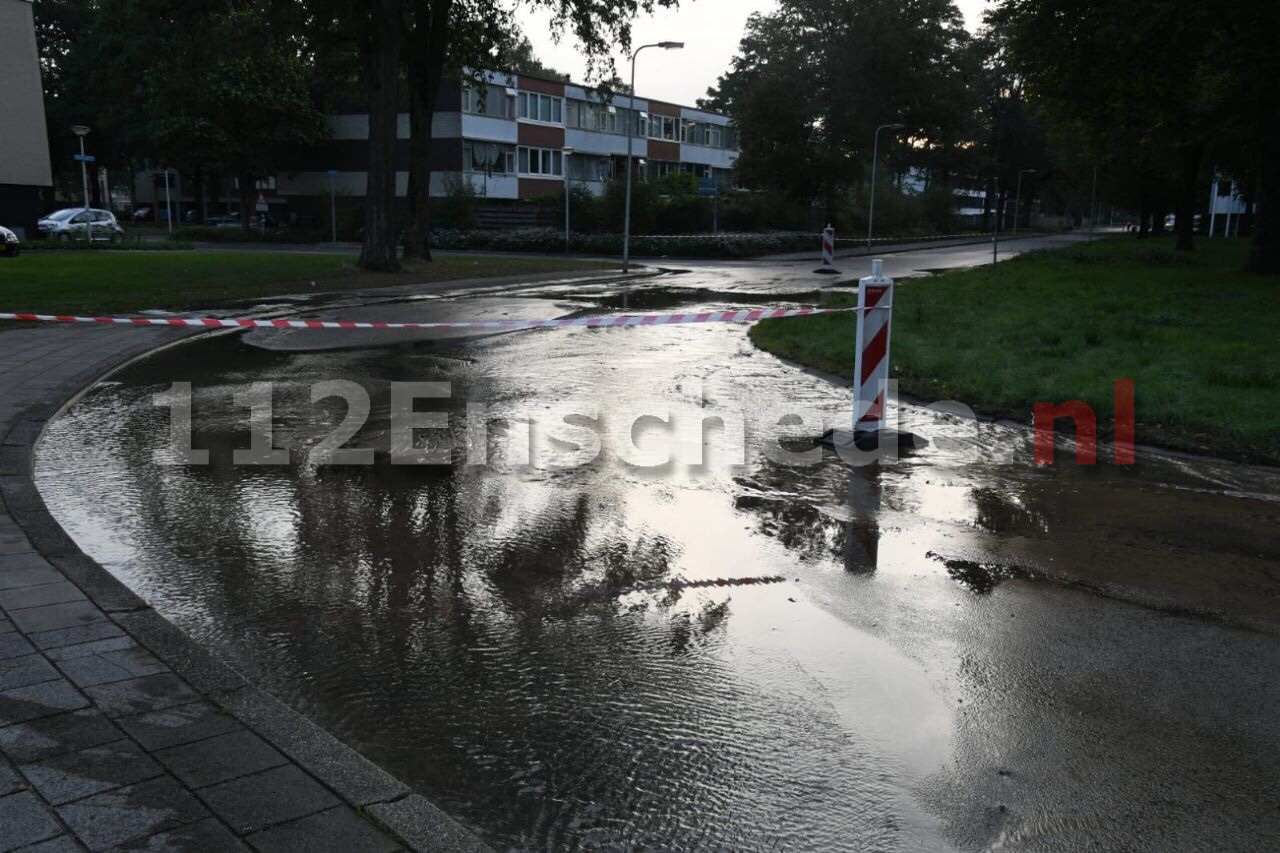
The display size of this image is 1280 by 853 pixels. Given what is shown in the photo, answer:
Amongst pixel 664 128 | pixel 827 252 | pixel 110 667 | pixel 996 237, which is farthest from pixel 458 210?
pixel 110 667

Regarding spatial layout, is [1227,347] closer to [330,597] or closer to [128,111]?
[330,597]

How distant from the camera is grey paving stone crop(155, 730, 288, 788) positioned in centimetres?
335

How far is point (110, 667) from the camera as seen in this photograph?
13.6 ft

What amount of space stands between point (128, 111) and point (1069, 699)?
6916 cm

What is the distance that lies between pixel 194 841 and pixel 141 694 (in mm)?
1106

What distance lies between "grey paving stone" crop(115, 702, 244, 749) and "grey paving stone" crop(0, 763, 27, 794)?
362 mm

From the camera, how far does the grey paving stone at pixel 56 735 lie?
3.47 meters

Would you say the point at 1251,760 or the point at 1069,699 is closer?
the point at 1251,760

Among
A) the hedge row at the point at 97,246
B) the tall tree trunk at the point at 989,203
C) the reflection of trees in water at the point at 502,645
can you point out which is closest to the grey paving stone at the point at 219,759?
the reflection of trees in water at the point at 502,645

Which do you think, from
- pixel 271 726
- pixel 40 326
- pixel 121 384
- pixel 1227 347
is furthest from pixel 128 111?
pixel 271 726

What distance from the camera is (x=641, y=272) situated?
35188mm

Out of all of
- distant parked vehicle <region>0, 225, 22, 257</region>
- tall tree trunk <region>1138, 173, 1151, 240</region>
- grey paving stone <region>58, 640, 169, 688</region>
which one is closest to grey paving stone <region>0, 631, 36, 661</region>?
grey paving stone <region>58, 640, 169, 688</region>

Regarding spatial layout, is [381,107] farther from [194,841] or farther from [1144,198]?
[1144,198]

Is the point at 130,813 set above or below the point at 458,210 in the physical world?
below
